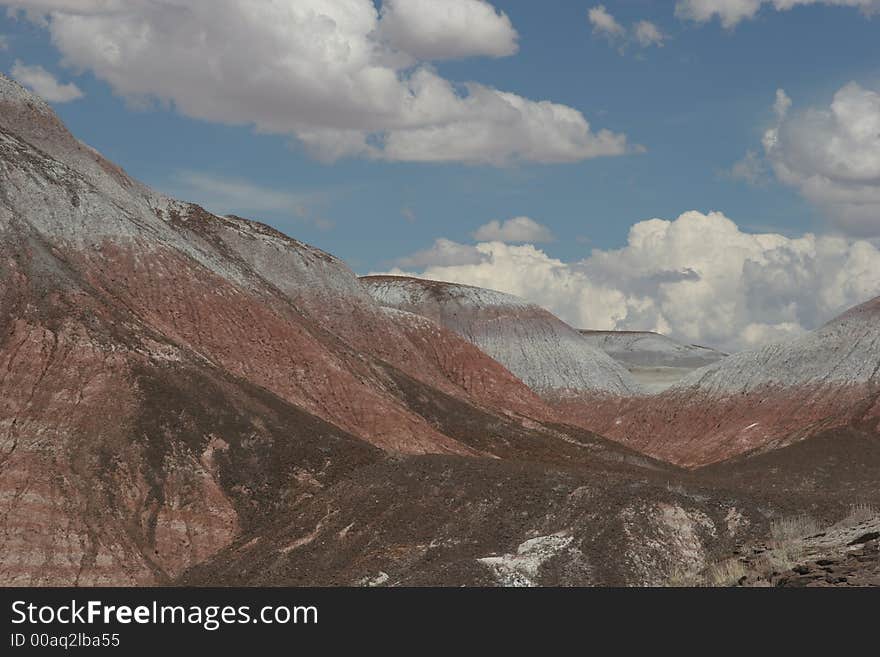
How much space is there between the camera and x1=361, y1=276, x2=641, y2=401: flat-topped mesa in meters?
136

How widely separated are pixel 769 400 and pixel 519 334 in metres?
38.5

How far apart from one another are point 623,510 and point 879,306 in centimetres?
8917

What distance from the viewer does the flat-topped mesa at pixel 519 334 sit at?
136 metres

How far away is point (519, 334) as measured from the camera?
466 feet

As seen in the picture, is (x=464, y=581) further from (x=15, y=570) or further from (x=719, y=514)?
(x=15, y=570)

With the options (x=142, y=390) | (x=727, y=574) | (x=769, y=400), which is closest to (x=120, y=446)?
(x=142, y=390)

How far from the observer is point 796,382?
111625mm

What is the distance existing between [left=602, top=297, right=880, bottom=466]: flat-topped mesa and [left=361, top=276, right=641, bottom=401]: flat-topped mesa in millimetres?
9008

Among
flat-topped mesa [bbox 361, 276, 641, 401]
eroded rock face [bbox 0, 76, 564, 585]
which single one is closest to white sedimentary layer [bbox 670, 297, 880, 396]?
flat-topped mesa [bbox 361, 276, 641, 401]

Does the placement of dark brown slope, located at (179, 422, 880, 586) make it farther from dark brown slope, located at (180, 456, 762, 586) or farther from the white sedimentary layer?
the white sedimentary layer

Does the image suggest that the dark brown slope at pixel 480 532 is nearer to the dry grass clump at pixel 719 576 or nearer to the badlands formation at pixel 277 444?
the badlands formation at pixel 277 444

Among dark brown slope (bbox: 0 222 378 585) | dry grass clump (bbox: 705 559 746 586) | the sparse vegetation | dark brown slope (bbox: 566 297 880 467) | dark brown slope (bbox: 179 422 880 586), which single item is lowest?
dry grass clump (bbox: 705 559 746 586)

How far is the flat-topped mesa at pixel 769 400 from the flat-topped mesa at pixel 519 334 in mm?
9008

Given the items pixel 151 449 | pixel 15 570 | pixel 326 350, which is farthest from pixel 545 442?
pixel 15 570
